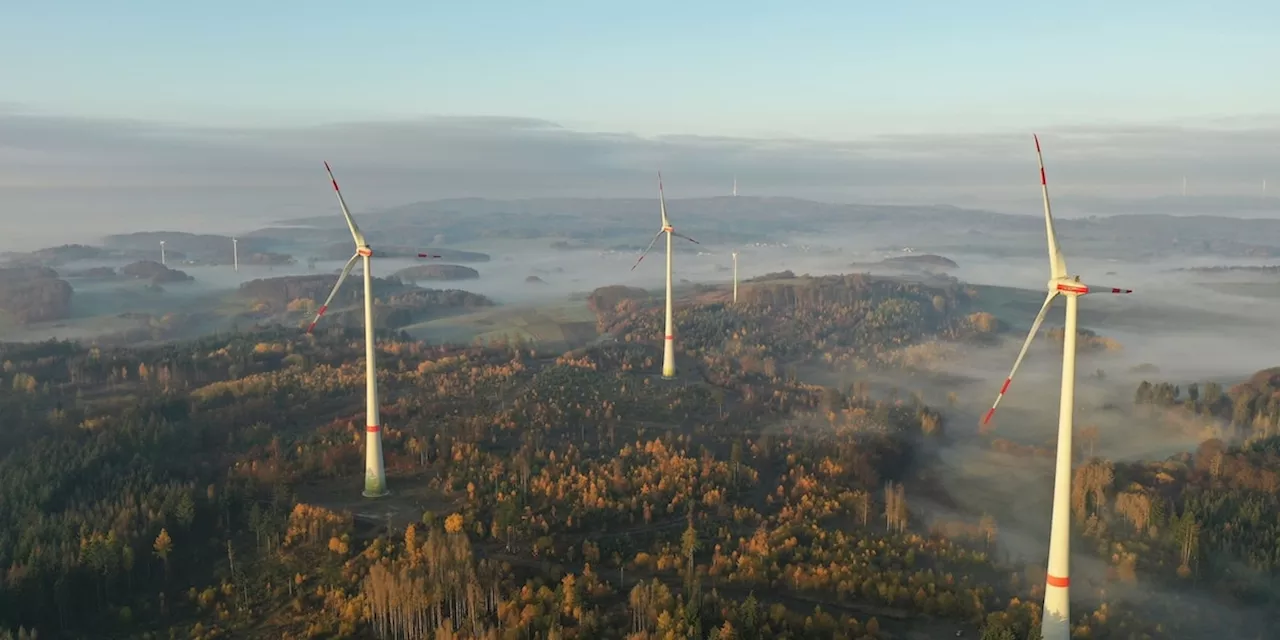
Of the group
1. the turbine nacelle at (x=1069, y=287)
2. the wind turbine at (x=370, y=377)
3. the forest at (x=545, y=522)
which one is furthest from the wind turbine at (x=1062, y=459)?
the wind turbine at (x=370, y=377)

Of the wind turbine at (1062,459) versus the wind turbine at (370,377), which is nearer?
the wind turbine at (1062,459)

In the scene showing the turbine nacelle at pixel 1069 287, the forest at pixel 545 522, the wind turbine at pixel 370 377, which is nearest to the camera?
the turbine nacelle at pixel 1069 287

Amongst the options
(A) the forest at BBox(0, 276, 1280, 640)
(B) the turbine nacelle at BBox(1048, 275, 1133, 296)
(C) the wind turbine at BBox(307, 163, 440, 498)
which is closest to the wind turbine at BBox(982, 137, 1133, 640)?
(B) the turbine nacelle at BBox(1048, 275, 1133, 296)

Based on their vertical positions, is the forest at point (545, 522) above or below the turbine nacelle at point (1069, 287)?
below

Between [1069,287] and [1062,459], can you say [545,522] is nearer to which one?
[1062,459]

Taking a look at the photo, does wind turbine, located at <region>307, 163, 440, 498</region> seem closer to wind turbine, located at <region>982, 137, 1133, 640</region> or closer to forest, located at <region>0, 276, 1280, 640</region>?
forest, located at <region>0, 276, 1280, 640</region>

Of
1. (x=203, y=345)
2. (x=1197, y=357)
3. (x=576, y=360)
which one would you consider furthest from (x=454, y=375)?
(x=1197, y=357)

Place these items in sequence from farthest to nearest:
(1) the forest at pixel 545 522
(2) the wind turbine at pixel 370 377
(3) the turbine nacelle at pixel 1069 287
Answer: (2) the wind turbine at pixel 370 377
(1) the forest at pixel 545 522
(3) the turbine nacelle at pixel 1069 287

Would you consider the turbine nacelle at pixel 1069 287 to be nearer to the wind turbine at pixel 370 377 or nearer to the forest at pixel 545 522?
the forest at pixel 545 522

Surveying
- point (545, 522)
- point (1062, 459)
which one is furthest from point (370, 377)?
A: point (1062, 459)
